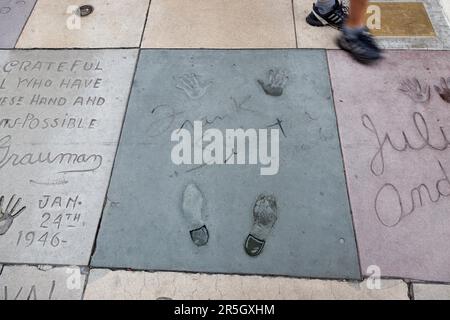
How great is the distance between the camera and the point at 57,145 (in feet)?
8.18

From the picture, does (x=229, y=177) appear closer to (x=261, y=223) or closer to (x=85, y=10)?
(x=261, y=223)

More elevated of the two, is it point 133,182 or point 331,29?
point 331,29

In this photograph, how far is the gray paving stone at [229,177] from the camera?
2084 millimetres

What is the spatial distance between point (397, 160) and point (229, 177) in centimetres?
108

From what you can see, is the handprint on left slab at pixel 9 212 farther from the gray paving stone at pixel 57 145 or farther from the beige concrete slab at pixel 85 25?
the beige concrete slab at pixel 85 25

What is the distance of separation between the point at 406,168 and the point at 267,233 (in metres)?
0.99

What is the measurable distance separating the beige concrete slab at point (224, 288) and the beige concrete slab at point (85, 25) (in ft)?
6.22

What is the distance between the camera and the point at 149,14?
3.22 metres

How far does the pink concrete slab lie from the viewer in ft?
6.77
